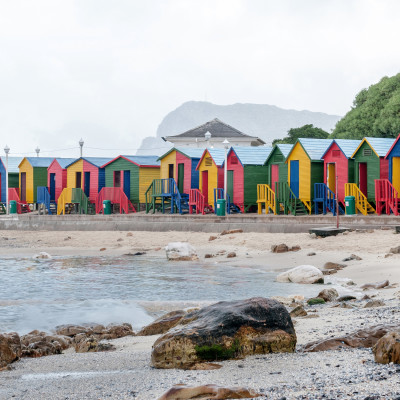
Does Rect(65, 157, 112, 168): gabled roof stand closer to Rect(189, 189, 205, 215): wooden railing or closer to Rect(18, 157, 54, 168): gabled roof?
Rect(18, 157, 54, 168): gabled roof

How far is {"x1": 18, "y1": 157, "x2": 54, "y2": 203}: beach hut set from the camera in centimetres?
4712

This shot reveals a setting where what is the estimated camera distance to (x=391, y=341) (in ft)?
→ 15.7

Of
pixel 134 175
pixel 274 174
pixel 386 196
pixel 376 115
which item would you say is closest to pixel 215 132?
pixel 376 115

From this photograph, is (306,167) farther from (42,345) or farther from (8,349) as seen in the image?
(8,349)

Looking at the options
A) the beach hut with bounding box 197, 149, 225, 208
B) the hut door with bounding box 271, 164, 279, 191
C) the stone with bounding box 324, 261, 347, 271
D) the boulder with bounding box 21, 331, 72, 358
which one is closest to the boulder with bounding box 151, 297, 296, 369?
the boulder with bounding box 21, 331, 72, 358

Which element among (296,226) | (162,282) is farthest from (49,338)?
(296,226)

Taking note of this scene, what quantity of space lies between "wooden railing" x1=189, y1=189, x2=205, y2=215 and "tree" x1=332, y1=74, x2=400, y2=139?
16.5 m

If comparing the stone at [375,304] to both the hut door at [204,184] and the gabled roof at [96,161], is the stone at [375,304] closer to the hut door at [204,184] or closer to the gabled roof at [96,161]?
the hut door at [204,184]

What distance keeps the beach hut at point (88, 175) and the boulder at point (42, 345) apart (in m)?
33.6

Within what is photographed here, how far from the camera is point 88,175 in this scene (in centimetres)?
4319

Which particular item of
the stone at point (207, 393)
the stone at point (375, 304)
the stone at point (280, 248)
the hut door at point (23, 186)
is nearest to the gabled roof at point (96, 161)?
the hut door at point (23, 186)

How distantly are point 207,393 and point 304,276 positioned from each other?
10219 millimetres

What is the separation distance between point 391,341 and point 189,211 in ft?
100

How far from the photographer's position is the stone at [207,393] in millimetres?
4129
